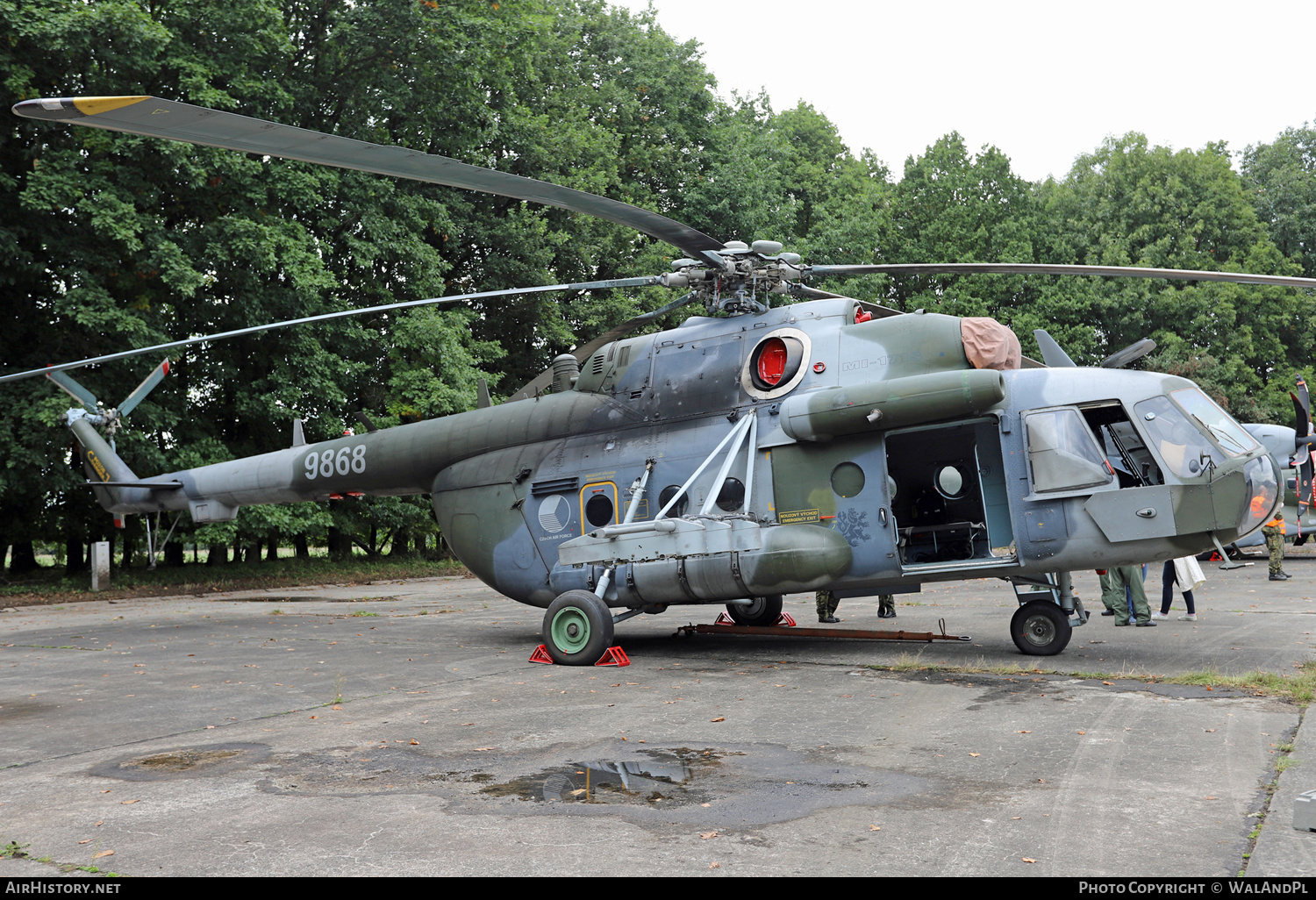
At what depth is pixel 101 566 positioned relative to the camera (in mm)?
21938

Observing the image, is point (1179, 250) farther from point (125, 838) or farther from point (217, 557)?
point (125, 838)

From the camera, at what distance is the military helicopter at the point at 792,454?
356 inches

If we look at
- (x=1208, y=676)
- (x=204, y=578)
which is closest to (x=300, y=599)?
(x=204, y=578)

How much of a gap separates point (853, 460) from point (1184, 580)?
570 cm

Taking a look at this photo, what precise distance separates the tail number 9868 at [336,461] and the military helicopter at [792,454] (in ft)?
4.44

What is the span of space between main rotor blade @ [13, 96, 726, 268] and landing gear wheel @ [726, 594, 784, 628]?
5.09 m

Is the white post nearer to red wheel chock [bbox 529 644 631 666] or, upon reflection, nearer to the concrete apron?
the concrete apron

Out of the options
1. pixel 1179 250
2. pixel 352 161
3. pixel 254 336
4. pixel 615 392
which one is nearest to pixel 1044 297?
pixel 1179 250

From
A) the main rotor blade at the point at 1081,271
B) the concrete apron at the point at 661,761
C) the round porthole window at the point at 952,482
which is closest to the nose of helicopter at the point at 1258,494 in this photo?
the concrete apron at the point at 661,761

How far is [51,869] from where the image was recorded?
412 centimetres

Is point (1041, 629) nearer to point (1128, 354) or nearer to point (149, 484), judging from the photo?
point (1128, 354)

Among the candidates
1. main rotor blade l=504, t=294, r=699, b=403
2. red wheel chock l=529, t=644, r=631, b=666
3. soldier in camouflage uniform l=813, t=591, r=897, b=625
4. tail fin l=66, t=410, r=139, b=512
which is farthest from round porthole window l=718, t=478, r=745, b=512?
tail fin l=66, t=410, r=139, b=512

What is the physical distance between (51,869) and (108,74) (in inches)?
816

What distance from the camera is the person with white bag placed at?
12766 millimetres
